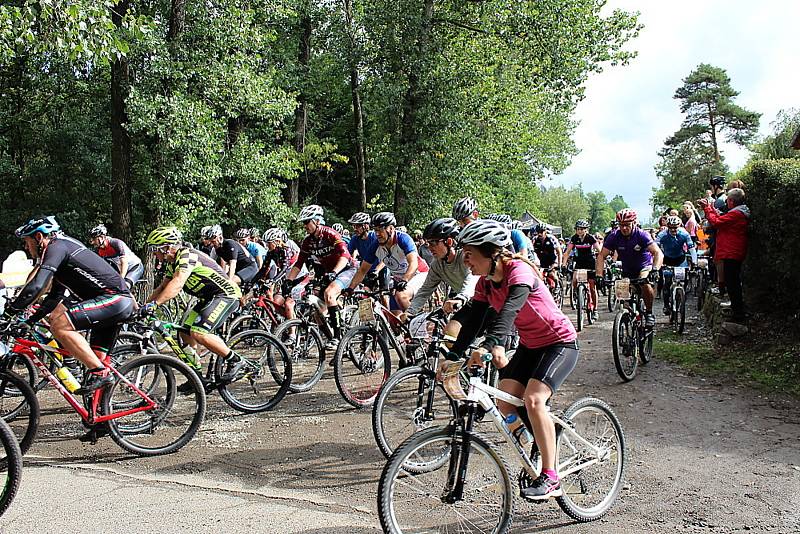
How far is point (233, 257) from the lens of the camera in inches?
402

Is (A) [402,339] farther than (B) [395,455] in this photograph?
Yes

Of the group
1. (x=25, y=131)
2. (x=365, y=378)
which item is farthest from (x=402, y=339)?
(x=25, y=131)

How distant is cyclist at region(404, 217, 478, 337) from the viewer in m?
6.14

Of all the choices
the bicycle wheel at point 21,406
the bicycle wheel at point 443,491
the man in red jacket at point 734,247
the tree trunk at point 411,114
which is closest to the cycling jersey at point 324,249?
the bicycle wheel at point 21,406

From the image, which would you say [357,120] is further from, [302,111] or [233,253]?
[233,253]

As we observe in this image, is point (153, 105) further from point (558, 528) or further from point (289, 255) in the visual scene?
point (558, 528)

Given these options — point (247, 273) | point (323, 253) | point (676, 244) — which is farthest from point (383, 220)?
point (676, 244)

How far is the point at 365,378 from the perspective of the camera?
22.9 ft

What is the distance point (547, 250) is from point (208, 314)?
8370 millimetres

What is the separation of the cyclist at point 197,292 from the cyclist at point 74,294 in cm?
57

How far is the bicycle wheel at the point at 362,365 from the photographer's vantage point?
6.79m

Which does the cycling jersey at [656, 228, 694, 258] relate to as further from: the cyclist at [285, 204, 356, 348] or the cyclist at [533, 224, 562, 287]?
the cyclist at [285, 204, 356, 348]

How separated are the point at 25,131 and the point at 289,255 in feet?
48.3

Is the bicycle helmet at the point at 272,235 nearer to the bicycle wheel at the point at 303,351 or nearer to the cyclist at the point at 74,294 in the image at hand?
the bicycle wheel at the point at 303,351
